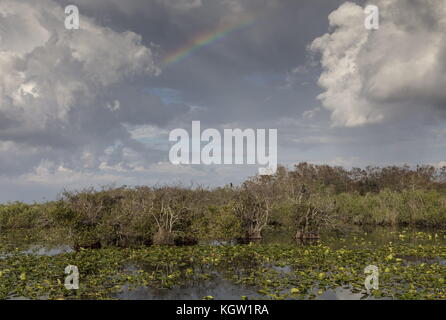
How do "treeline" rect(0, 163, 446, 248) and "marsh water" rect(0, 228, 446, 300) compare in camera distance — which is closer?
"marsh water" rect(0, 228, 446, 300)

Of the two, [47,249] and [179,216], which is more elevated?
[179,216]

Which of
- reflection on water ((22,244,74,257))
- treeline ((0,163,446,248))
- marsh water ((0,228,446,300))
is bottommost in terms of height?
reflection on water ((22,244,74,257))

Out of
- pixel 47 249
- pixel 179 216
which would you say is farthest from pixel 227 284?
pixel 47 249

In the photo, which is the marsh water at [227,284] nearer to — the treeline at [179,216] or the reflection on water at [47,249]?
the reflection on water at [47,249]

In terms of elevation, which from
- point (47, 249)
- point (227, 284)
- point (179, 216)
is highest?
point (179, 216)

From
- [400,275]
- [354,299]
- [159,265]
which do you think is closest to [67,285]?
[159,265]

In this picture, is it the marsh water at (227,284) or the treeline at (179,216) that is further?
the treeline at (179,216)

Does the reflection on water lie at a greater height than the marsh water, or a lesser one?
lesser

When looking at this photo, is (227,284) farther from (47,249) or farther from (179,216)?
(47,249)

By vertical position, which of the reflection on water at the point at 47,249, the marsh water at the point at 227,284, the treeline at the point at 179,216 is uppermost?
the treeline at the point at 179,216

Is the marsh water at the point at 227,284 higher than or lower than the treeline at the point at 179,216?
lower

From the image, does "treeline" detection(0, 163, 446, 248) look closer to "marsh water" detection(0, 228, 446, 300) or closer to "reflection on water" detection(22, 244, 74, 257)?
"reflection on water" detection(22, 244, 74, 257)

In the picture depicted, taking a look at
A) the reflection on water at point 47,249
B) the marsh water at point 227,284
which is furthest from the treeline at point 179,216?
the marsh water at point 227,284

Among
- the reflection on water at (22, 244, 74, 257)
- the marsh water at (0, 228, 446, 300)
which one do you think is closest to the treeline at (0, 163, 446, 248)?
the reflection on water at (22, 244, 74, 257)
